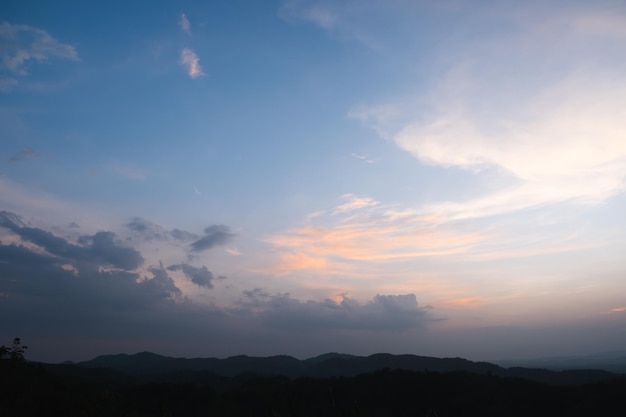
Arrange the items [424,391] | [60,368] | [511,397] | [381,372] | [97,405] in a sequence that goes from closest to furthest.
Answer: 1. [97,405]
2. [511,397]
3. [424,391]
4. [381,372]
5. [60,368]

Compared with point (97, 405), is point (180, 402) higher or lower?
lower

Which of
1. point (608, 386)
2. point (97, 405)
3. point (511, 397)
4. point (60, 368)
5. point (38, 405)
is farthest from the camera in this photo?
point (60, 368)

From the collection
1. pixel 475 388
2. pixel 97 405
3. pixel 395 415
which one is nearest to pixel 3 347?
pixel 97 405

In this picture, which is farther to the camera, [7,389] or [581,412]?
[581,412]

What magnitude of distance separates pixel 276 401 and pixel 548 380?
99.7 m

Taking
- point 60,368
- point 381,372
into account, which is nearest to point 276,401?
point 381,372

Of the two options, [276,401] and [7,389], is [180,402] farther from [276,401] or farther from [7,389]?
[7,389]

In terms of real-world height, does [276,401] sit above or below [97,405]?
below

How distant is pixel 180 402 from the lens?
103312 mm

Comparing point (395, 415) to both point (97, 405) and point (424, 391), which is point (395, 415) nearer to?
point (424, 391)

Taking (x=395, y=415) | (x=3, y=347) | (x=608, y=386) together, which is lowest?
(x=395, y=415)

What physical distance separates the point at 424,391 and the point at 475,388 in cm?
1118

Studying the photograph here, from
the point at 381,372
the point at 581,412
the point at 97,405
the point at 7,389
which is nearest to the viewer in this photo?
the point at 97,405

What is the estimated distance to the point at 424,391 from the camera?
100 m
